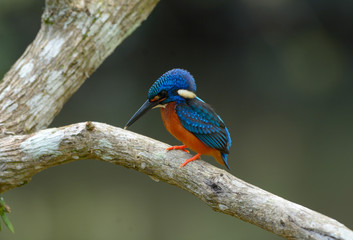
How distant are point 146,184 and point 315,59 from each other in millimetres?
3789

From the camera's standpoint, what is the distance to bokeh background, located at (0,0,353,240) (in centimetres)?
677

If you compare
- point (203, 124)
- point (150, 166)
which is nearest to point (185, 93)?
point (203, 124)

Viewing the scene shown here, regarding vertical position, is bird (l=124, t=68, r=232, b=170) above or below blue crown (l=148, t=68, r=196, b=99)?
below

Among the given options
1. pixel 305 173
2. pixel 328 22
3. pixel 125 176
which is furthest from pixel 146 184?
pixel 328 22

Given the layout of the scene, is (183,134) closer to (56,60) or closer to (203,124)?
(203,124)

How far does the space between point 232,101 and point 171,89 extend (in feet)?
16.4

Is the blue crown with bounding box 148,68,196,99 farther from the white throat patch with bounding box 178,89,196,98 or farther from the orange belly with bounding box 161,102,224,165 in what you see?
the orange belly with bounding box 161,102,224,165

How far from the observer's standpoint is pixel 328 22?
781 centimetres

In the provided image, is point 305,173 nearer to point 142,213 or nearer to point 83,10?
point 142,213

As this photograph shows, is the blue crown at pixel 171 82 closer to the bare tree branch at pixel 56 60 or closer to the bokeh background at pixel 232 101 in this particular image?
the bare tree branch at pixel 56 60

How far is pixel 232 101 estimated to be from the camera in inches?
311

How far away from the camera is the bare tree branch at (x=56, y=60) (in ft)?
11.0

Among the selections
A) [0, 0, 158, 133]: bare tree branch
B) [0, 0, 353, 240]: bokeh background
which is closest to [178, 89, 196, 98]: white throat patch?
[0, 0, 158, 133]: bare tree branch

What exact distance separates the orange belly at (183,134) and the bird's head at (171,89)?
61mm
